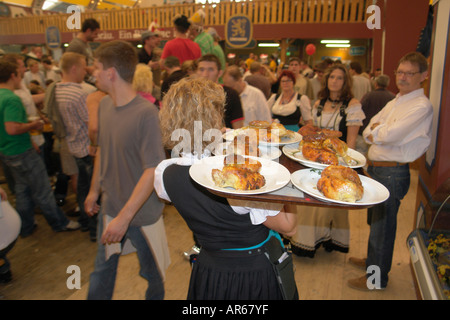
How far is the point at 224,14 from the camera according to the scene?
11.3 meters

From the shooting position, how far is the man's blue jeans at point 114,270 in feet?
6.64

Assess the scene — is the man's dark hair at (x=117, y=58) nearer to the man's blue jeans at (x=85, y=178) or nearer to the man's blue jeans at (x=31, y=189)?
the man's blue jeans at (x=85, y=178)

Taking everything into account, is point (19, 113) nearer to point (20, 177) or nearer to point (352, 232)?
point (20, 177)

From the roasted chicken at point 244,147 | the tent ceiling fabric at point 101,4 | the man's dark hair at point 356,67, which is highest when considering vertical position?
the tent ceiling fabric at point 101,4

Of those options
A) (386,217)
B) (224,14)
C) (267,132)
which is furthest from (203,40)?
(224,14)

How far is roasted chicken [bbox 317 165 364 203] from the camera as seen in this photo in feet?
3.15

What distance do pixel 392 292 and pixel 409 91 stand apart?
1820mm

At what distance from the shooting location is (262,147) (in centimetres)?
159

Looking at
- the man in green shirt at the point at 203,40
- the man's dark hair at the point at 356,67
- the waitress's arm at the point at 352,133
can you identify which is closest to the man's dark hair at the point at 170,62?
the man in green shirt at the point at 203,40

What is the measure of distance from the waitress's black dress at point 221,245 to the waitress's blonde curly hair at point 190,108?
0.18 metres

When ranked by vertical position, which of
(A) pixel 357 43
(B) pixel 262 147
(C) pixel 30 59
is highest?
(A) pixel 357 43

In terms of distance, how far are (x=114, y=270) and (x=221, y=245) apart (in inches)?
44.0

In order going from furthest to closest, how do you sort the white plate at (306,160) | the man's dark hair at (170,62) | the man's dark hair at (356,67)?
the man's dark hair at (356,67), the man's dark hair at (170,62), the white plate at (306,160)
